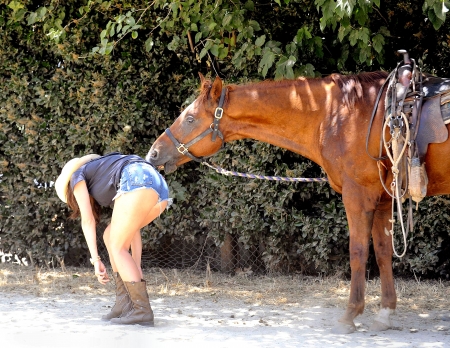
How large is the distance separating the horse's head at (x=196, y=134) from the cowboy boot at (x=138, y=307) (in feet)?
3.23

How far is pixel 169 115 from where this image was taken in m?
7.50

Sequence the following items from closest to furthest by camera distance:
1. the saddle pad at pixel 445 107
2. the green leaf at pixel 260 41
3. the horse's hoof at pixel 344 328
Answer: the saddle pad at pixel 445 107, the horse's hoof at pixel 344 328, the green leaf at pixel 260 41

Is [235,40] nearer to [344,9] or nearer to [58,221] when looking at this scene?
[344,9]

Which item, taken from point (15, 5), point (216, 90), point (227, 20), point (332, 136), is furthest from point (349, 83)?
point (15, 5)

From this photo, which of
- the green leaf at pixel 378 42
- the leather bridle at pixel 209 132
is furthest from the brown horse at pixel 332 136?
the green leaf at pixel 378 42

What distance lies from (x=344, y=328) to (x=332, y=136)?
1412mm

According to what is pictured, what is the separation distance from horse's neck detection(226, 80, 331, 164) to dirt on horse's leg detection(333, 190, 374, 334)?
1.65 ft

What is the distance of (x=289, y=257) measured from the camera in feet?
23.7

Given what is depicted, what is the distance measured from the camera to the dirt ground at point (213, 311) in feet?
15.4

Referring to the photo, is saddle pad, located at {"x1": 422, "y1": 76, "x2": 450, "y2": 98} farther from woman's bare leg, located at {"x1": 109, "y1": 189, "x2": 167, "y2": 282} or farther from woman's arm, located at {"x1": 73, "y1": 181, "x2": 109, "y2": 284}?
woman's arm, located at {"x1": 73, "y1": 181, "x2": 109, "y2": 284}

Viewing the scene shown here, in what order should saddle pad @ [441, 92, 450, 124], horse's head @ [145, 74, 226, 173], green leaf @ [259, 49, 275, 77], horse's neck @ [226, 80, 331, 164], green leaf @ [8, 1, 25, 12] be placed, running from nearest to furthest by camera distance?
saddle pad @ [441, 92, 450, 124] → horse's neck @ [226, 80, 331, 164] → horse's head @ [145, 74, 226, 173] → green leaf @ [259, 49, 275, 77] → green leaf @ [8, 1, 25, 12]

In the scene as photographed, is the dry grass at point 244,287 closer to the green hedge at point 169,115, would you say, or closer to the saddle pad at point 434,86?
the green hedge at point 169,115

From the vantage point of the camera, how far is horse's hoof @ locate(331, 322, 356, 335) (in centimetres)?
488

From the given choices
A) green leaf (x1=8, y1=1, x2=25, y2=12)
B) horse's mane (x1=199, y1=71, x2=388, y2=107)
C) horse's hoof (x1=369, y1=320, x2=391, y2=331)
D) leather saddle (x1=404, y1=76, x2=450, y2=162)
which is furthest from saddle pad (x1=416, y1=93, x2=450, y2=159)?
green leaf (x1=8, y1=1, x2=25, y2=12)
